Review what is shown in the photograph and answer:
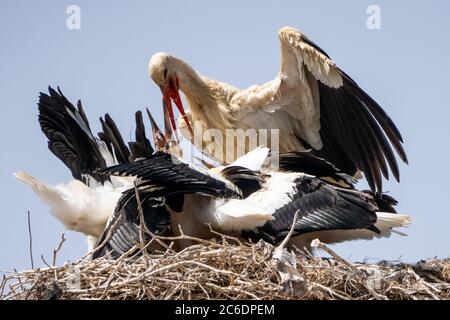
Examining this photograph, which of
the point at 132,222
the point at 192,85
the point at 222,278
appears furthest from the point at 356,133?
the point at 222,278

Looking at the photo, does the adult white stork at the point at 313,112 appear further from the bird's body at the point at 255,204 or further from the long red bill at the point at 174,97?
the bird's body at the point at 255,204

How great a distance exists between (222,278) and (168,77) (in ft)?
11.2

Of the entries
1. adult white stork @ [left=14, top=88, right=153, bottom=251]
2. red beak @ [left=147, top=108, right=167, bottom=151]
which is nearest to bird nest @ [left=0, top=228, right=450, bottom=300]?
adult white stork @ [left=14, top=88, right=153, bottom=251]

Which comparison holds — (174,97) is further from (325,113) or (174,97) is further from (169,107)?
(325,113)

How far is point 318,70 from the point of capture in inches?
379

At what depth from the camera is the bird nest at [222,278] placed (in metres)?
7.12

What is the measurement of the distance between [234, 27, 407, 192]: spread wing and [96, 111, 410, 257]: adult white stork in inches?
54.5

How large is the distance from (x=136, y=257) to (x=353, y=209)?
139 cm

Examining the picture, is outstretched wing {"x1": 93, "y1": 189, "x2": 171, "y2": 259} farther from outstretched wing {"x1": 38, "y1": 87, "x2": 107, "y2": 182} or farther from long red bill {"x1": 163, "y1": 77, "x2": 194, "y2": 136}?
long red bill {"x1": 163, "y1": 77, "x2": 194, "y2": 136}

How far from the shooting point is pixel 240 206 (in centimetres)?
798

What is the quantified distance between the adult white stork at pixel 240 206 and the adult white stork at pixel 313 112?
1397 millimetres
